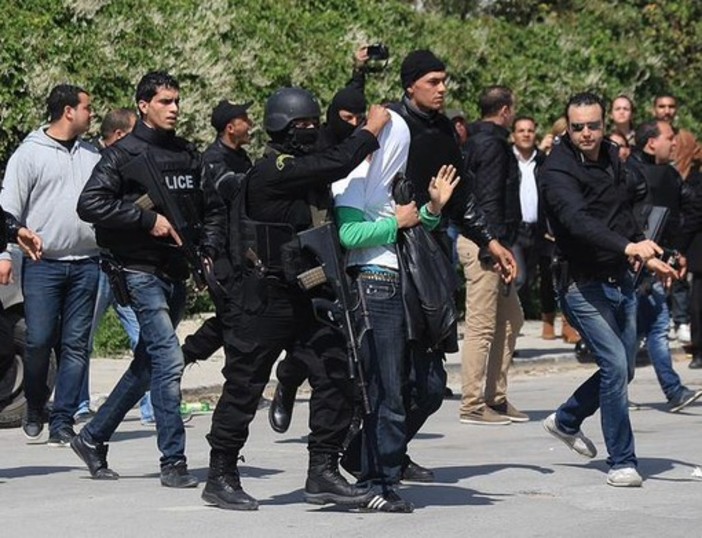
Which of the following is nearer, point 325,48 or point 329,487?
point 329,487

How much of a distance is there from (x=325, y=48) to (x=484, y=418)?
644 centimetres

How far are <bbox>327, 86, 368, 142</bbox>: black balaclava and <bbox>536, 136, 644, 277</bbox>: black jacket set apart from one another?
956mm

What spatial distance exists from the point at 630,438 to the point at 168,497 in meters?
2.23

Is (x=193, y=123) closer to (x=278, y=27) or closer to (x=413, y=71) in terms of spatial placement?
(x=278, y=27)

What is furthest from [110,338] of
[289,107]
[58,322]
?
[289,107]

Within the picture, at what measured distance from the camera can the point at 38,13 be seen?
15.7 m

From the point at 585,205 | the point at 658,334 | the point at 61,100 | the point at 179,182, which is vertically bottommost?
the point at 658,334

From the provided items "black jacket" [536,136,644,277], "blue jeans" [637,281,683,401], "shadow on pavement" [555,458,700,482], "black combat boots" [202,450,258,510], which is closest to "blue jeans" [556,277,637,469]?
"black jacket" [536,136,644,277]

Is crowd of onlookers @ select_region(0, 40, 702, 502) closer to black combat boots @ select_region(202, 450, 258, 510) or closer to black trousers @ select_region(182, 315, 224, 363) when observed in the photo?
black trousers @ select_region(182, 315, 224, 363)

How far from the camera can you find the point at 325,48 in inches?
707

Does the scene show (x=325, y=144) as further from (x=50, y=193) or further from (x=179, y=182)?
(x=50, y=193)

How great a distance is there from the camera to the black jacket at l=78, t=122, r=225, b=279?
9438mm

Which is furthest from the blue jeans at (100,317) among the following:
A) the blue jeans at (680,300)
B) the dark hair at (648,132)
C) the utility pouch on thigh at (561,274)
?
the blue jeans at (680,300)

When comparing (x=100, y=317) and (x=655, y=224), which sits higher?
(x=655, y=224)
